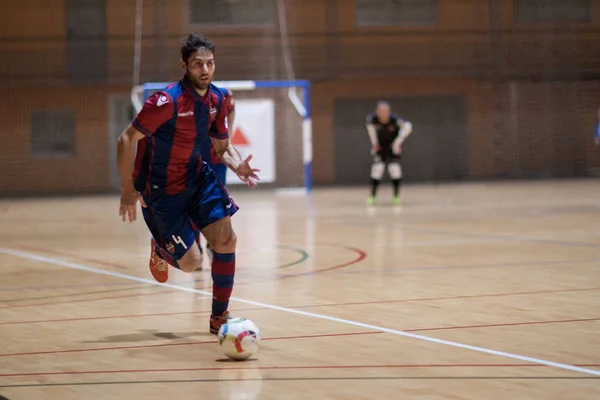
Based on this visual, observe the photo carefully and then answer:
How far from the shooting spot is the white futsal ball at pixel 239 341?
18.2 ft

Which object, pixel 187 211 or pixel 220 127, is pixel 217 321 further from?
pixel 220 127

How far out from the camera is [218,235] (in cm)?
638

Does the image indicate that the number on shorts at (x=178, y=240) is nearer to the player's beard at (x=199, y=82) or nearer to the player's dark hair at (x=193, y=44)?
→ the player's beard at (x=199, y=82)

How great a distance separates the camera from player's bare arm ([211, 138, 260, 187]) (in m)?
6.45

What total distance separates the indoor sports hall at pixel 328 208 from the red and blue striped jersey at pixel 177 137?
98 centimetres

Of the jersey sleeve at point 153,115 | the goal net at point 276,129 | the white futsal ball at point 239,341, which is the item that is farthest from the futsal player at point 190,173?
the goal net at point 276,129

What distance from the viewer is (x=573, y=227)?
1392 centimetres

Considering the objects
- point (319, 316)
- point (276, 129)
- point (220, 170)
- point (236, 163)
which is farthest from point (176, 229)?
point (276, 129)

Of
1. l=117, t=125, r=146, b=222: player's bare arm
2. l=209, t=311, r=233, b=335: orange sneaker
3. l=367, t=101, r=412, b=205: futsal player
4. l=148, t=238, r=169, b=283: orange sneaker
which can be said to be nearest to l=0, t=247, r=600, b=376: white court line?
l=209, t=311, r=233, b=335: orange sneaker

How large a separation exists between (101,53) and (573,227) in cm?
1540

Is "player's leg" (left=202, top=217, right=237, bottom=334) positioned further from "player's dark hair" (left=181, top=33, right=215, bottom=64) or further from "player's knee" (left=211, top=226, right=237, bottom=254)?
"player's dark hair" (left=181, top=33, right=215, bottom=64)

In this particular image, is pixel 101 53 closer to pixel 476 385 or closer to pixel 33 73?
pixel 33 73

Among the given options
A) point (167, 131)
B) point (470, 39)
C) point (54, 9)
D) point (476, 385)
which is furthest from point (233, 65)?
point (476, 385)

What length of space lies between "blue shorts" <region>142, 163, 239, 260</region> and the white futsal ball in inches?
36.0
